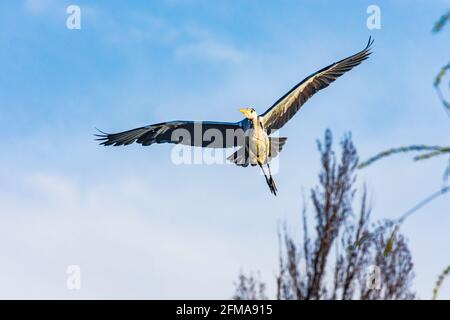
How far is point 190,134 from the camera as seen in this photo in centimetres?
679

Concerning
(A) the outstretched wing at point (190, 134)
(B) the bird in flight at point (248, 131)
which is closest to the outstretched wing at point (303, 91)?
(B) the bird in flight at point (248, 131)

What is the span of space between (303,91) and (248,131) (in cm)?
132

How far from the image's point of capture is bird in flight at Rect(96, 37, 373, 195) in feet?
20.6

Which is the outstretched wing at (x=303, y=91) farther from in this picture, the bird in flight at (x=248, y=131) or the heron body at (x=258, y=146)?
the heron body at (x=258, y=146)

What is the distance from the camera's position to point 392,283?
1363 centimetres

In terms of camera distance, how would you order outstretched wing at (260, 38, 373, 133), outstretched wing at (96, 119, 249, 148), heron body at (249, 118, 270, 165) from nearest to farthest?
heron body at (249, 118, 270, 165) < outstretched wing at (96, 119, 249, 148) < outstretched wing at (260, 38, 373, 133)

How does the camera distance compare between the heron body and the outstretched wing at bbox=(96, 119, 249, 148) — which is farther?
the outstretched wing at bbox=(96, 119, 249, 148)

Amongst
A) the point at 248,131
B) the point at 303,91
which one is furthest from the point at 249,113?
the point at 303,91

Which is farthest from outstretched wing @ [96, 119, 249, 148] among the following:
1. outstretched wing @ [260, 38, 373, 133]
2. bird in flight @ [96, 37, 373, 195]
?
outstretched wing @ [260, 38, 373, 133]

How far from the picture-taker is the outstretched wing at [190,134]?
6449 millimetres

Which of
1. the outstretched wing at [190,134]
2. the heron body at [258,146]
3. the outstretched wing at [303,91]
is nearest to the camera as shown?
the heron body at [258,146]

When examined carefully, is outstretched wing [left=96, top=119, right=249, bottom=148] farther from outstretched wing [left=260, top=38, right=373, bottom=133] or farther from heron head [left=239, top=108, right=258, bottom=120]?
outstretched wing [left=260, top=38, right=373, bottom=133]
